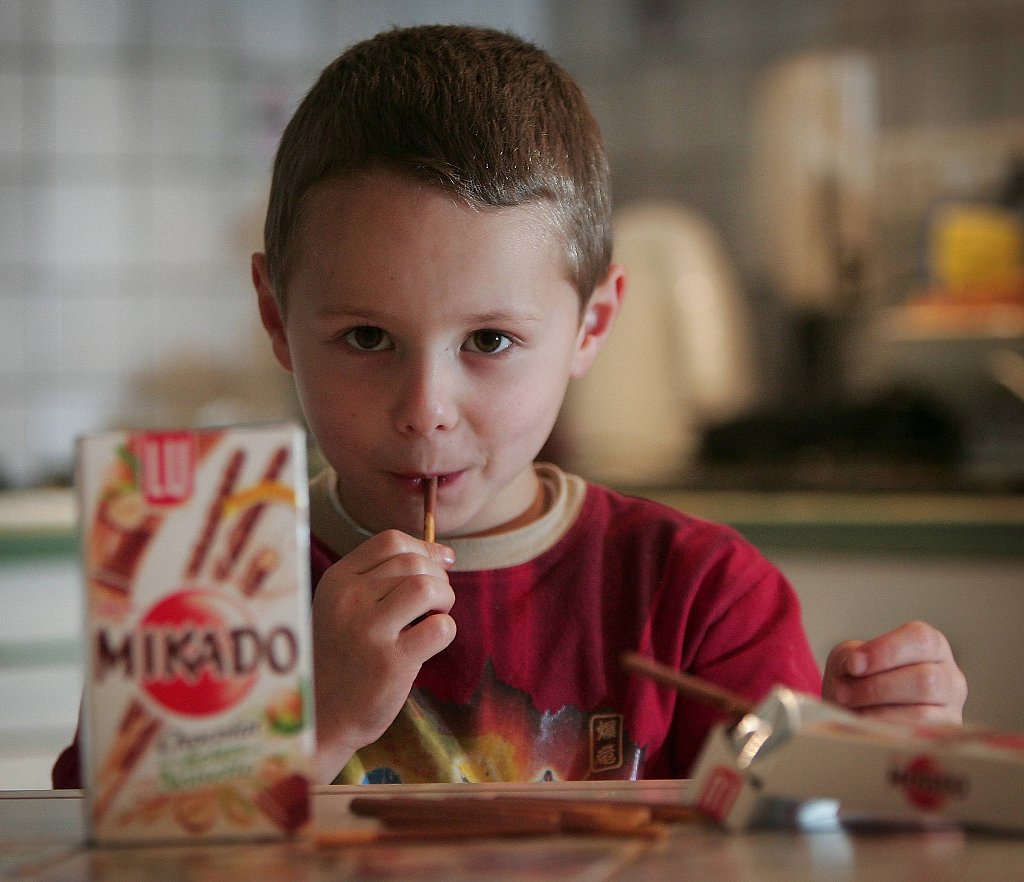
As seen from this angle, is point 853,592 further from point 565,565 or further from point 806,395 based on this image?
point 565,565

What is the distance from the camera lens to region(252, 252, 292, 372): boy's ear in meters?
0.96

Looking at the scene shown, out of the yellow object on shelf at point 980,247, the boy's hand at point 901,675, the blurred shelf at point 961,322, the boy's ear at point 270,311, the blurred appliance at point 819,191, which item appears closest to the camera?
the boy's hand at point 901,675

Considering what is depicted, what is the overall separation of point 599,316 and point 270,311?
9.3 inches

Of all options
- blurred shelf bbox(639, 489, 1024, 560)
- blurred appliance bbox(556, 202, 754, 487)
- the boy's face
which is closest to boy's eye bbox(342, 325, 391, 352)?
the boy's face

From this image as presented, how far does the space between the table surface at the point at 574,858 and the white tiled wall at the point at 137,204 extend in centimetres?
241

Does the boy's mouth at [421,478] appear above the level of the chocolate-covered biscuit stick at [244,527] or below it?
below

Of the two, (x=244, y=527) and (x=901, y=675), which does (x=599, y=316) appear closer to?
(x=901, y=675)

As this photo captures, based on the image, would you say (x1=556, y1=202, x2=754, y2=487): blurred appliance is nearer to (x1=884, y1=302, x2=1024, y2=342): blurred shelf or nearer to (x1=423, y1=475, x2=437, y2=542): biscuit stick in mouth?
(x1=884, y1=302, x2=1024, y2=342): blurred shelf

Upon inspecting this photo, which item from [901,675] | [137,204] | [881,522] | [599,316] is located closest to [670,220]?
[881,522]

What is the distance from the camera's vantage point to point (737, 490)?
2.03 metres

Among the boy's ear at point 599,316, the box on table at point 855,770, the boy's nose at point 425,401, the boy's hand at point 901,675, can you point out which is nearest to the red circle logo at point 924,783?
the box on table at point 855,770

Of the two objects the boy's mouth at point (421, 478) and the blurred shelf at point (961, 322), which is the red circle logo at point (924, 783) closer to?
the boy's mouth at point (421, 478)

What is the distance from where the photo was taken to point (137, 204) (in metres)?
2.85

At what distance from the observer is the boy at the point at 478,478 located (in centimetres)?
72
